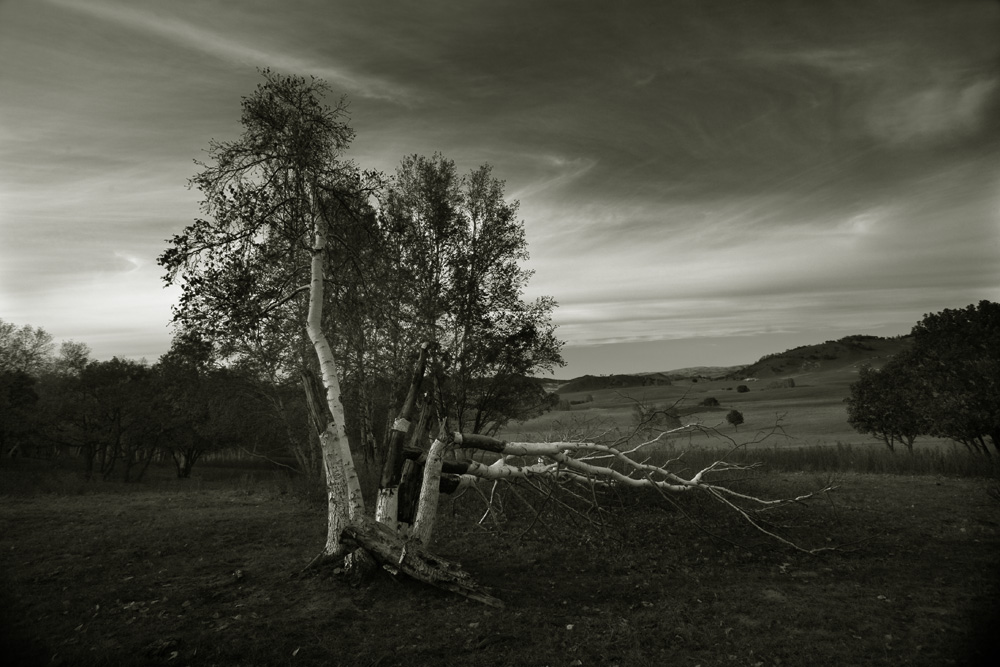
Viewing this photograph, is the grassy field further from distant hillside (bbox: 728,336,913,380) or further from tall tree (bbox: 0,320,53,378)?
distant hillside (bbox: 728,336,913,380)

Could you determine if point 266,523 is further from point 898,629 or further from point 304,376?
point 898,629

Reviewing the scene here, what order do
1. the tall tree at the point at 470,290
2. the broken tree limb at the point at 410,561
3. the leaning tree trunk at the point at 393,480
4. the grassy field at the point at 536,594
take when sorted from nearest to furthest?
the grassy field at the point at 536,594
the broken tree limb at the point at 410,561
the leaning tree trunk at the point at 393,480
the tall tree at the point at 470,290

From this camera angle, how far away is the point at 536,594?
23.3 ft

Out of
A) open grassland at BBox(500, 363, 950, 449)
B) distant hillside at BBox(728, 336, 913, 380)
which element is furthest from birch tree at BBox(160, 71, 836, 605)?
distant hillside at BBox(728, 336, 913, 380)

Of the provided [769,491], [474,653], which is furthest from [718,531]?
[474,653]

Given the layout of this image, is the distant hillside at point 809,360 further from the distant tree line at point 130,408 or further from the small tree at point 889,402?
the distant tree line at point 130,408

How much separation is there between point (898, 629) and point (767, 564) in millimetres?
2660

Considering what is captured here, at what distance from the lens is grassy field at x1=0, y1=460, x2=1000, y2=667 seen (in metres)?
5.29

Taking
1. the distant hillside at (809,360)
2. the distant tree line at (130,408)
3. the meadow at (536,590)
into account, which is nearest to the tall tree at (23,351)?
the distant tree line at (130,408)

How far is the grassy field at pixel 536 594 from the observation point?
529 centimetres

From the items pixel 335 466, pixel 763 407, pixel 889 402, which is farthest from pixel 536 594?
pixel 763 407

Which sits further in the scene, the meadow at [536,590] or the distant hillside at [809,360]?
the distant hillside at [809,360]

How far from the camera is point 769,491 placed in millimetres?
13266

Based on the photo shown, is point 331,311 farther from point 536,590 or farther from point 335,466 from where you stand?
point 536,590
